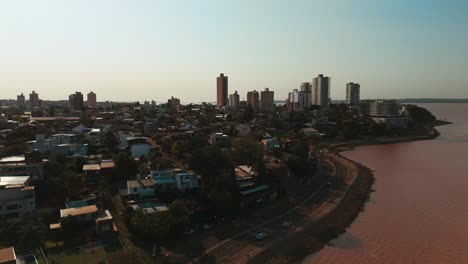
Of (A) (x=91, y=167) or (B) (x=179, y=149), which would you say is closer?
(A) (x=91, y=167)

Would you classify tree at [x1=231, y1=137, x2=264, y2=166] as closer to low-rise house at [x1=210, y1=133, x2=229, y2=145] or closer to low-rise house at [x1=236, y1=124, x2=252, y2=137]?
low-rise house at [x1=210, y1=133, x2=229, y2=145]

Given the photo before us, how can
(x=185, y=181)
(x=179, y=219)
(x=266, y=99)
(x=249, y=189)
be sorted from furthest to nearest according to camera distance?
(x=266, y=99) < (x=249, y=189) < (x=185, y=181) < (x=179, y=219)

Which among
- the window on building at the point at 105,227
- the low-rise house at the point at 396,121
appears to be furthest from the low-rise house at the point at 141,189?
the low-rise house at the point at 396,121

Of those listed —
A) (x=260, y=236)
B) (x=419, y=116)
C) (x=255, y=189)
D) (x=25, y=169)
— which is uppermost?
(x=419, y=116)

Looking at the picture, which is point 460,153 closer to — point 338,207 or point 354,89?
point 338,207

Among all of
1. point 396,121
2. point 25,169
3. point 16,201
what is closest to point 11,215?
point 16,201

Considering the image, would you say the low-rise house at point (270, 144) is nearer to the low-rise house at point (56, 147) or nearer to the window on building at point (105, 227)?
the low-rise house at point (56, 147)

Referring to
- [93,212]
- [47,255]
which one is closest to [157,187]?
[93,212]

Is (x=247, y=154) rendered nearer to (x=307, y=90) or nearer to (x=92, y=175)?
(x=92, y=175)
